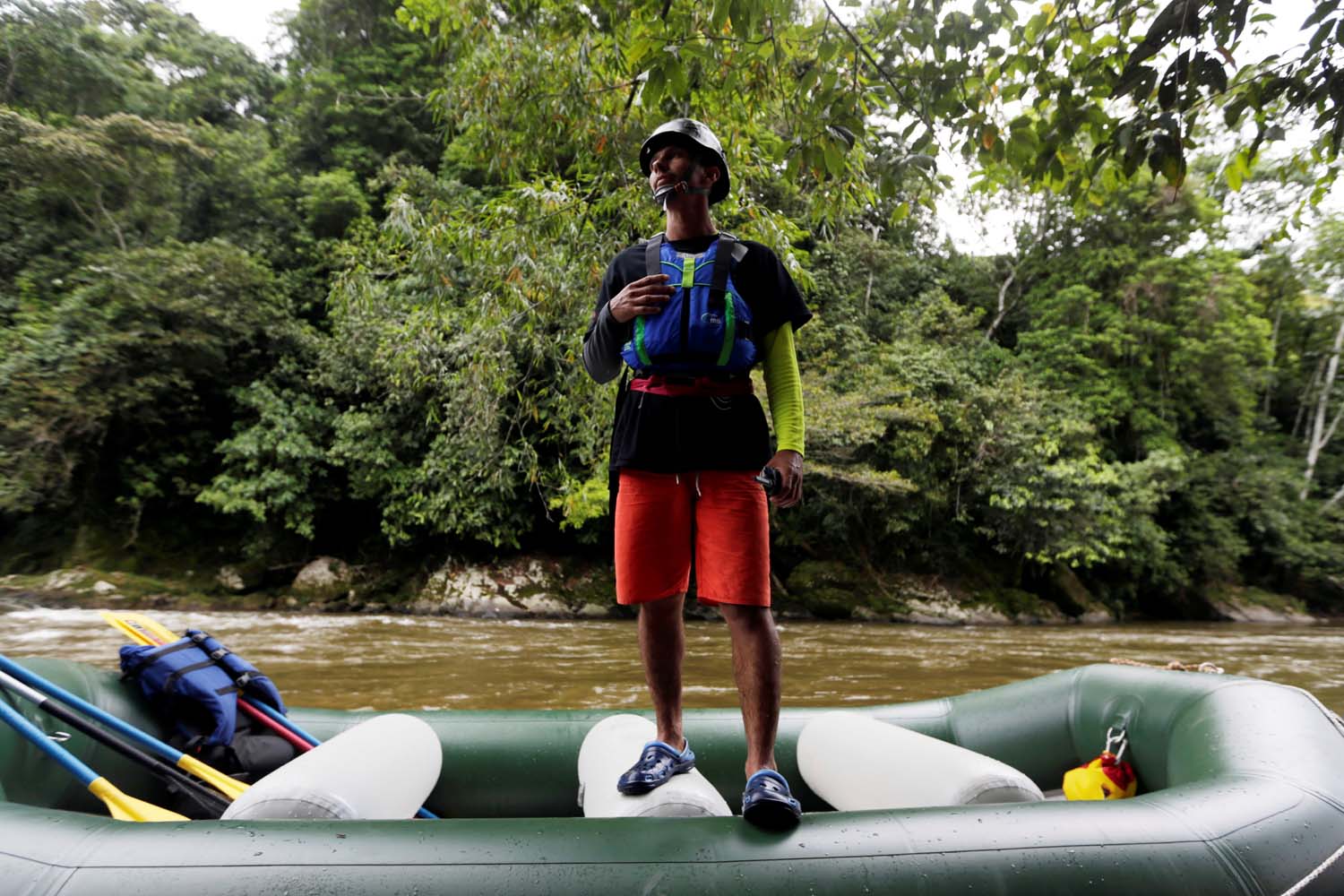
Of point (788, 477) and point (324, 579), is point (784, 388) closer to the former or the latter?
point (788, 477)

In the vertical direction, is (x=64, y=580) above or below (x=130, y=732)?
below

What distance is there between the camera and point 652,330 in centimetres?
158

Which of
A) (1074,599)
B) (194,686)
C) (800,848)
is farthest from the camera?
(1074,599)

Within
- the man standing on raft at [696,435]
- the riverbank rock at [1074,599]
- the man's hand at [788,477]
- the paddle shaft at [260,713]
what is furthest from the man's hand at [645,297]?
the riverbank rock at [1074,599]

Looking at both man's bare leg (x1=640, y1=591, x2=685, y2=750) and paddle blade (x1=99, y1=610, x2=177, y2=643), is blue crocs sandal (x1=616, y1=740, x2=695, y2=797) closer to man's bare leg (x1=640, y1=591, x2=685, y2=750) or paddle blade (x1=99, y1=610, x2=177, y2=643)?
man's bare leg (x1=640, y1=591, x2=685, y2=750)

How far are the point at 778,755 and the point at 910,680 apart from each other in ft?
13.0

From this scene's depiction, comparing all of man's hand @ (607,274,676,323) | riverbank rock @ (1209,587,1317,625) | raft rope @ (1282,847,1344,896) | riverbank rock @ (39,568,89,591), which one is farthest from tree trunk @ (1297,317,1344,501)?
riverbank rock @ (39,568,89,591)

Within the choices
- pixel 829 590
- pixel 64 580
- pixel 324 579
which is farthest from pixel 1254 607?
pixel 64 580

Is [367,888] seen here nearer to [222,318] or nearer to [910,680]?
[910,680]

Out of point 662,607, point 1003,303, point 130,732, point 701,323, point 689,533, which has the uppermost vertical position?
point 1003,303

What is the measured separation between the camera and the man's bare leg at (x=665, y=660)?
1640mm

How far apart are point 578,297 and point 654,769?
3.49 meters

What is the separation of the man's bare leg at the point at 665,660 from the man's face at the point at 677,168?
0.89 m

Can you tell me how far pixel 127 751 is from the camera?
1804mm
